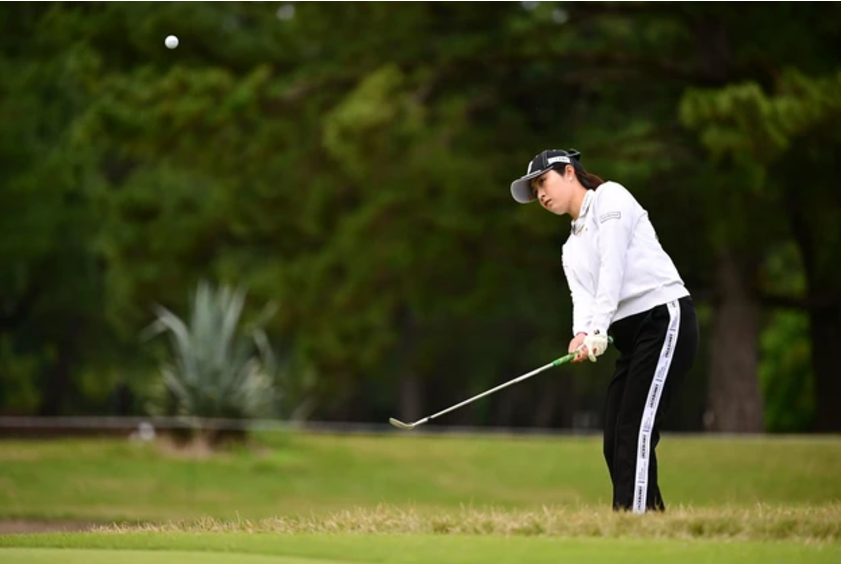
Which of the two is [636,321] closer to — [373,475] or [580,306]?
[580,306]

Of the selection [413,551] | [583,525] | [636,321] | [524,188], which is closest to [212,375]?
[524,188]

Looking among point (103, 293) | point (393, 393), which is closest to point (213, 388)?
point (103, 293)

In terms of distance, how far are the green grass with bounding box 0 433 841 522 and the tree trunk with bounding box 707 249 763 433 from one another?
3787mm

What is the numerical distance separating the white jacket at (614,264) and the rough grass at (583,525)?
→ 89cm

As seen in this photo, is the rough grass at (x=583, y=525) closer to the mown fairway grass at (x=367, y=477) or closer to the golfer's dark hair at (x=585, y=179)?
the mown fairway grass at (x=367, y=477)

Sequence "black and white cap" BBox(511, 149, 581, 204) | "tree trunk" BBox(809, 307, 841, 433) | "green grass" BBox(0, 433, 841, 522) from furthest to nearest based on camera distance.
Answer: "tree trunk" BBox(809, 307, 841, 433) < "green grass" BBox(0, 433, 841, 522) < "black and white cap" BBox(511, 149, 581, 204)

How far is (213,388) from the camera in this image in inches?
693

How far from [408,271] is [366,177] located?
2388 mm

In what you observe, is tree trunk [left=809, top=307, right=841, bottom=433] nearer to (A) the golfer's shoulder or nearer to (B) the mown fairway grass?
(B) the mown fairway grass

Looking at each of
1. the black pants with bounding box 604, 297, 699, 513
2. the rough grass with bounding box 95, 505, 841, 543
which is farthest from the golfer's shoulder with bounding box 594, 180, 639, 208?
the rough grass with bounding box 95, 505, 841, 543

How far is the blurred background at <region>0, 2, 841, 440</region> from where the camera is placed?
19.1 m

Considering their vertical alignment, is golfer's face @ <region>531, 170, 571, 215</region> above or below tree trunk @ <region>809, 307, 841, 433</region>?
above

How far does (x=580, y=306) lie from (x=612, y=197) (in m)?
0.54

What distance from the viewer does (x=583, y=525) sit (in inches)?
251
